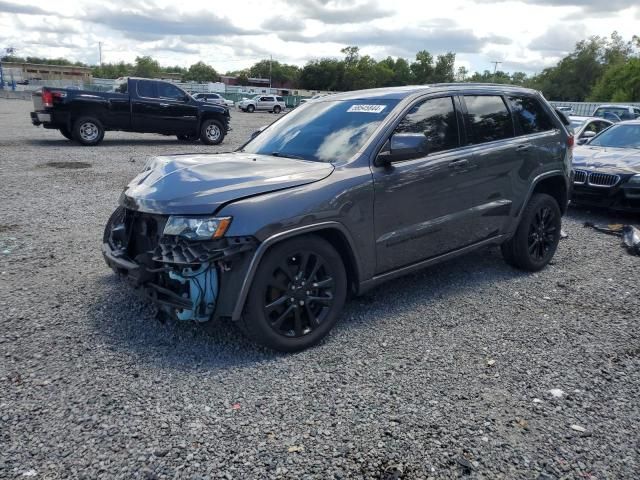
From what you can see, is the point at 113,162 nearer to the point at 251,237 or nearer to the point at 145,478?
the point at 251,237

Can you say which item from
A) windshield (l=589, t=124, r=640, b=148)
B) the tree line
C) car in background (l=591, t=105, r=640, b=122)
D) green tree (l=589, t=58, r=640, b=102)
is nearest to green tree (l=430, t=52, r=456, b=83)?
the tree line

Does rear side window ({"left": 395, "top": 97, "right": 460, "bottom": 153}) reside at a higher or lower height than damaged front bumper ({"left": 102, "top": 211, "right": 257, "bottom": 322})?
higher

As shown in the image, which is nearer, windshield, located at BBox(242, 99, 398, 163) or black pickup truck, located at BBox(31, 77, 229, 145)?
windshield, located at BBox(242, 99, 398, 163)

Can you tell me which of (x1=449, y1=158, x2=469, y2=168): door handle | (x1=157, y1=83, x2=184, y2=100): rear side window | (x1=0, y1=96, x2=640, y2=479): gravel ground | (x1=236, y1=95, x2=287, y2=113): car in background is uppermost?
(x1=236, y1=95, x2=287, y2=113): car in background

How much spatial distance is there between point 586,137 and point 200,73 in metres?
147

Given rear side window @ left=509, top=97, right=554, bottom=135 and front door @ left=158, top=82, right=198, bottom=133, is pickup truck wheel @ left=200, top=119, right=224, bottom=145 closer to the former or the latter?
front door @ left=158, top=82, right=198, bottom=133

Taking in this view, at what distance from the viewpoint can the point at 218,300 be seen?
3242 millimetres

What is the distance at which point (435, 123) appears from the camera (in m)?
4.38

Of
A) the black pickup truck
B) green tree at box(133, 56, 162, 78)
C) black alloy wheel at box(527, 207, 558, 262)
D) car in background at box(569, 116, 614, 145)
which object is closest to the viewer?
black alloy wheel at box(527, 207, 558, 262)

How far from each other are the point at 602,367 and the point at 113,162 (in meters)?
11.2

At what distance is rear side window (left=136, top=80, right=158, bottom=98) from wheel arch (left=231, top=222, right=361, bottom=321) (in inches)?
514

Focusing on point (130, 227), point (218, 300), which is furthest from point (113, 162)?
point (218, 300)

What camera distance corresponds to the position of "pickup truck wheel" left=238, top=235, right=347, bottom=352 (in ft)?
10.9

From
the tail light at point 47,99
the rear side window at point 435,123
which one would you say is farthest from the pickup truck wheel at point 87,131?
the rear side window at point 435,123
